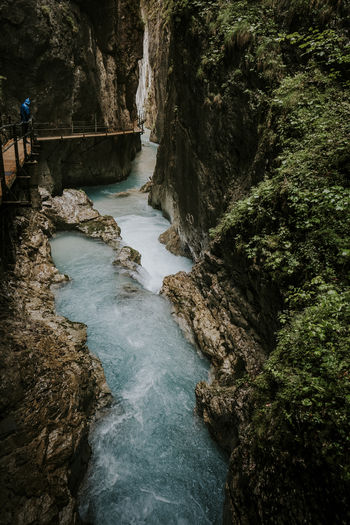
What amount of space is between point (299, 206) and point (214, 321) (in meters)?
4.05

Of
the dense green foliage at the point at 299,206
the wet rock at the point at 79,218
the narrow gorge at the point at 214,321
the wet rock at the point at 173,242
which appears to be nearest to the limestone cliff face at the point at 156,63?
the wet rock at the point at 79,218

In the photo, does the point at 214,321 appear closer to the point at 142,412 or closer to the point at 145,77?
the point at 142,412

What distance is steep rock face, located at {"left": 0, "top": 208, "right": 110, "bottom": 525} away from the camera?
3912 millimetres

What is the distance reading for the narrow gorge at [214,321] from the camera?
3.08 metres

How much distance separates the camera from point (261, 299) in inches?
224

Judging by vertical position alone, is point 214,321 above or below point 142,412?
above

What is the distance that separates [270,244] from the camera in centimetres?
512

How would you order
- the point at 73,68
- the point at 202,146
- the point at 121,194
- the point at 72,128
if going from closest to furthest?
the point at 202,146 < the point at 73,68 < the point at 72,128 < the point at 121,194

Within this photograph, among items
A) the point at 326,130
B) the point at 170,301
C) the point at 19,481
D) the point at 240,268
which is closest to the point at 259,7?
the point at 326,130

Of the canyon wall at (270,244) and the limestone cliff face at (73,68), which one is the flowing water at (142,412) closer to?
the canyon wall at (270,244)

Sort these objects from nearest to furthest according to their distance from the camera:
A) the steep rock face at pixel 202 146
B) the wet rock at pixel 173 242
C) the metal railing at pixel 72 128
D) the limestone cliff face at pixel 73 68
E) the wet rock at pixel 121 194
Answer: the steep rock face at pixel 202 146, the wet rock at pixel 173 242, the limestone cliff face at pixel 73 68, the metal railing at pixel 72 128, the wet rock at pixel 121 194

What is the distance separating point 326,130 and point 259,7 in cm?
→ 486

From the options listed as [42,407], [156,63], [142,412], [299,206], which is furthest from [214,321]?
[156,63]

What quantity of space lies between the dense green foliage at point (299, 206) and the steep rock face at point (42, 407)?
10.1 feet
